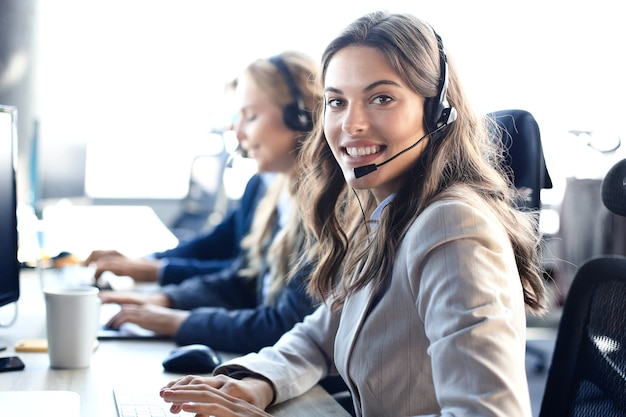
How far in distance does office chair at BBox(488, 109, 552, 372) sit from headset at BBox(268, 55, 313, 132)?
61 centimetres

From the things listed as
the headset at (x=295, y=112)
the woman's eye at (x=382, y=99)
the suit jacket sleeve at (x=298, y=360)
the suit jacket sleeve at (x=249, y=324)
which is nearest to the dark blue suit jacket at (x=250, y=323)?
the suit jacket sleeve at (x=249, y=324)

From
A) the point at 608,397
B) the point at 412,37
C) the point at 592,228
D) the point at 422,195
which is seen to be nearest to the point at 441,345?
the point at 422,195

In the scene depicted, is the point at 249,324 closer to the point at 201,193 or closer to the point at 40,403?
the point at 40,403

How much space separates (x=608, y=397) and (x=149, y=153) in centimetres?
370

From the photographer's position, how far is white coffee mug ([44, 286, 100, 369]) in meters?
1.19

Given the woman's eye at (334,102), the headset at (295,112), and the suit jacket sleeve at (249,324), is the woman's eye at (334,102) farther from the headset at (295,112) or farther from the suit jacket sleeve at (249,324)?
the headset at (295,112)

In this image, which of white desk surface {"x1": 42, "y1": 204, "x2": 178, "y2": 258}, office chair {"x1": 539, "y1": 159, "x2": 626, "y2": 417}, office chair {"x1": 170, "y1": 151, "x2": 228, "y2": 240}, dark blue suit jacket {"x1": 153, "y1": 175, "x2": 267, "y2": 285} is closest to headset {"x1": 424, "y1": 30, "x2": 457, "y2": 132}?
office chair {"x1": 539, "y1": 159, "x2": 626, "y2": 417}

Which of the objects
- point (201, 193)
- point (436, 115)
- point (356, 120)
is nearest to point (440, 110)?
point (436, 115)

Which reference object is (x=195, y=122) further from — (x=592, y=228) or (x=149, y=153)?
(x=592, y=228)

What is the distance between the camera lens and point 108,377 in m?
1.17

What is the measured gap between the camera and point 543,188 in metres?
1.28

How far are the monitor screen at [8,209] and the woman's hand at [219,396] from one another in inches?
18.3

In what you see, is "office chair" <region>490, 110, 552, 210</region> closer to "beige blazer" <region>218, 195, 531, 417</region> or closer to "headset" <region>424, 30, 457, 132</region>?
"headset" <region>424, 30, 457, 132</region>

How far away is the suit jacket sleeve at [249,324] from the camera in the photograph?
1.43 meters
